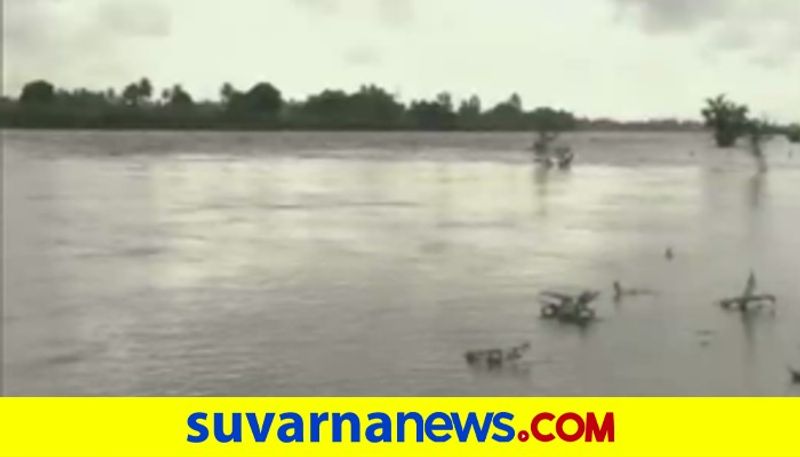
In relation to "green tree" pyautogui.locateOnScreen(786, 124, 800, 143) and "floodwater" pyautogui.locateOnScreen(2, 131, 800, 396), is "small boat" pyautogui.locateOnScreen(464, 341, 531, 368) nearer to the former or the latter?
"floodwater" pyautogui.locateOnScreen(2, 131, 800, 396)

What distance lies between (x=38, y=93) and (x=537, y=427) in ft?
16.4

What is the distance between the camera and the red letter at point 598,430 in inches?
181

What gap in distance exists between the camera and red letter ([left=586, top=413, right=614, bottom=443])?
4.61 metres

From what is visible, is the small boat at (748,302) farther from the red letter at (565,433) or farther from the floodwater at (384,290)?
the red letter at (565,433)

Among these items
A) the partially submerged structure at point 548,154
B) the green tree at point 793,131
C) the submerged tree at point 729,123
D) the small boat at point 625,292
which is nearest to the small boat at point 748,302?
the small boat at point 625,292

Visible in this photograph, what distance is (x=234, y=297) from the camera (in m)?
9.28

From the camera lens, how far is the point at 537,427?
4.62m

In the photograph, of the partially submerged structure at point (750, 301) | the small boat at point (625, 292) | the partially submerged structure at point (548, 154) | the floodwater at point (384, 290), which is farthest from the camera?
the partially submerged structure at point (548, 154)

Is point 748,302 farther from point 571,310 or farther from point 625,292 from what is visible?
point 571,310

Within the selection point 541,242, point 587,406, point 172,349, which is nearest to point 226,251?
point 541,242

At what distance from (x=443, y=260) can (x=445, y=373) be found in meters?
4.62

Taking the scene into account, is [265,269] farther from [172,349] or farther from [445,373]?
[445,373]

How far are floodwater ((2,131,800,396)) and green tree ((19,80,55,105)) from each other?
1.61 m

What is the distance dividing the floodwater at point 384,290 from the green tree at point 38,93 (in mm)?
1608
